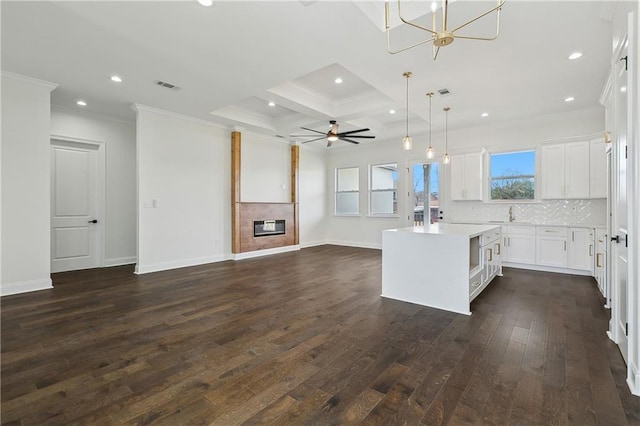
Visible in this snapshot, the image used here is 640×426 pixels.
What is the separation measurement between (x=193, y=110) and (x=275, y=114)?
1.83 m

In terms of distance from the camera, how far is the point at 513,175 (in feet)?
19.9

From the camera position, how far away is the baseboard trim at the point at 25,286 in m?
3.89

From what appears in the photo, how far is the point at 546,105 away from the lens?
505cm

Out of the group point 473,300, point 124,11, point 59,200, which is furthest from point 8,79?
point 473,300

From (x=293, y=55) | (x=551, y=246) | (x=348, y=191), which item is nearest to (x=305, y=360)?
(x=293, y=55)

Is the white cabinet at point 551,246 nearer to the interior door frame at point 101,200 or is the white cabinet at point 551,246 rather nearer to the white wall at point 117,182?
the white wall at point 117,182

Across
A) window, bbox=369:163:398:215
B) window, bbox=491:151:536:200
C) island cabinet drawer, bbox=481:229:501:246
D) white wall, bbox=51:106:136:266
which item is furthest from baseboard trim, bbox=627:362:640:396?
white wall, bbox=51:106:136:266

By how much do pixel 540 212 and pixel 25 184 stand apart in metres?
8.69

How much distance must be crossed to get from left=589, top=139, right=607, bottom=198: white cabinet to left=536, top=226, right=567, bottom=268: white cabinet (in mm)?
814

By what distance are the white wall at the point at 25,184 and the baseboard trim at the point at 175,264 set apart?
4.04ft

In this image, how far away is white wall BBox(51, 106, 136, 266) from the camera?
226 inches

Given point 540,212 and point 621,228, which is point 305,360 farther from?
point 540,212

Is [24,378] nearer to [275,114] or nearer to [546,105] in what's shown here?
[275,114]

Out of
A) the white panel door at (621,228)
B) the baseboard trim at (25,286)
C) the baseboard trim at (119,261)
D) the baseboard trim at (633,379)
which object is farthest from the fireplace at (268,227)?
the baseboard trim at (633,379)
